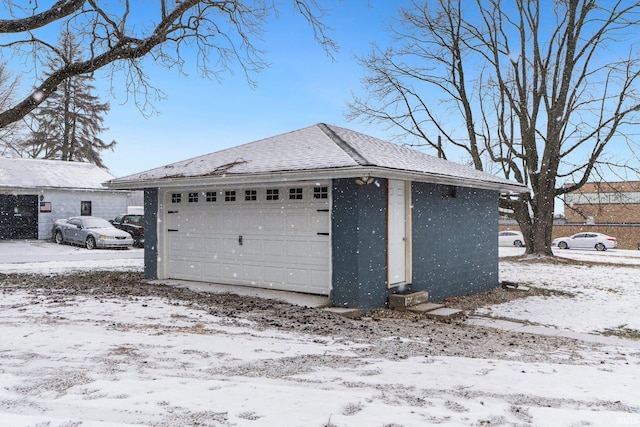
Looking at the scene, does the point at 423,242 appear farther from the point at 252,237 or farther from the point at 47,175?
the point at 47,175

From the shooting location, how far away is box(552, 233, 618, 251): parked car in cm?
3297

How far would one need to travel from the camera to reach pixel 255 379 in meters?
4.61

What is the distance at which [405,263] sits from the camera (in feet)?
32.9

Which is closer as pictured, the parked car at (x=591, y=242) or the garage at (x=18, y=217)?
the garage at (x=18, y=217)

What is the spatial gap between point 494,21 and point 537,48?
7.90 feet

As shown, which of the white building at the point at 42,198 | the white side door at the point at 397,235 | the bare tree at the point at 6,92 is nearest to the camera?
the white side door at the point at 397,235

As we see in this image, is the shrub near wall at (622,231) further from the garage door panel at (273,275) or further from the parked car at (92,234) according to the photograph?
the garage door panel at (273,275)

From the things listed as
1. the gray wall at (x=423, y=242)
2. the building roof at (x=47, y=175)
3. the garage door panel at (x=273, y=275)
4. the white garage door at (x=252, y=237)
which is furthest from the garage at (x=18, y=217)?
the gray wall at (x=423, y=242)

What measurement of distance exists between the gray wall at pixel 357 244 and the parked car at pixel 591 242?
1140 inches

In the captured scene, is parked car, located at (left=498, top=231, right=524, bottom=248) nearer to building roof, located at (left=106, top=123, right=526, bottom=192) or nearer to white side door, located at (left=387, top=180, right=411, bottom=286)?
building roof, located at (left=106, top=123, right=526, bottom=192)

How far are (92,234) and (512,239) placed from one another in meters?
27.6

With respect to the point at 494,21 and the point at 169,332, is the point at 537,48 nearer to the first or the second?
the point at 494,21

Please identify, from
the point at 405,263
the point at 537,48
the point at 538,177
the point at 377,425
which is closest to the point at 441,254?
the point at 405,263

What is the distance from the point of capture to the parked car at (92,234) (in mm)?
21891
